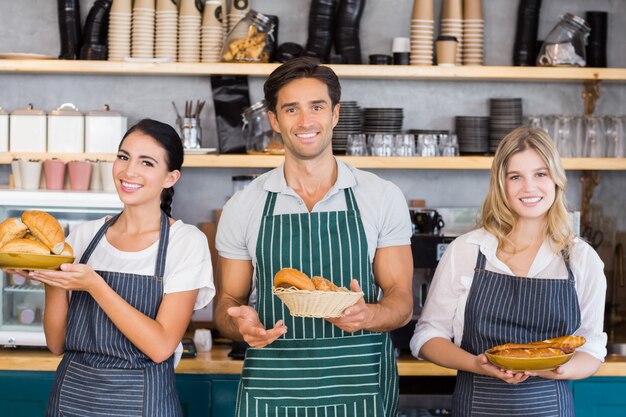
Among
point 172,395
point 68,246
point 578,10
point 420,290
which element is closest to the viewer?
point 68,246

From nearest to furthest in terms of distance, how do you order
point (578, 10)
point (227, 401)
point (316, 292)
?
point (316, 292) → point (227, 401) → point (578, 10)

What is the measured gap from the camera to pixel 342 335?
8.27 feet

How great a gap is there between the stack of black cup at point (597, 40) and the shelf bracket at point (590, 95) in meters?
0.11

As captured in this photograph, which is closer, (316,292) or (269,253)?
(316,292)

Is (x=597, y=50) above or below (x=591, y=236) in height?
above

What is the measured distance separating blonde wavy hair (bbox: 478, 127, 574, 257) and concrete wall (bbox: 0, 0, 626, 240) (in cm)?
189

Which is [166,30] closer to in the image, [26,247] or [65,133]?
[65,133]

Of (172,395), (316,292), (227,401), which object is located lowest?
(227,401)

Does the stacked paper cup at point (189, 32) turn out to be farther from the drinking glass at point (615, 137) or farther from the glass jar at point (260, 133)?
the drinking glass at point (615, 137)

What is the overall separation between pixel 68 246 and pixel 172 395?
0.51 metres

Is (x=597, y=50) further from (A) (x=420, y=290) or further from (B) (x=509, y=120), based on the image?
(A) (x=420, y=290)

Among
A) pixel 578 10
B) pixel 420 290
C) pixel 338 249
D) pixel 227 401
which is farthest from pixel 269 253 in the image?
pixel 578 10

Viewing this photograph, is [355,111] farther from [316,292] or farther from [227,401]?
[316,292]

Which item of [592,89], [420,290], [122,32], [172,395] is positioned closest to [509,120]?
[592,89]
